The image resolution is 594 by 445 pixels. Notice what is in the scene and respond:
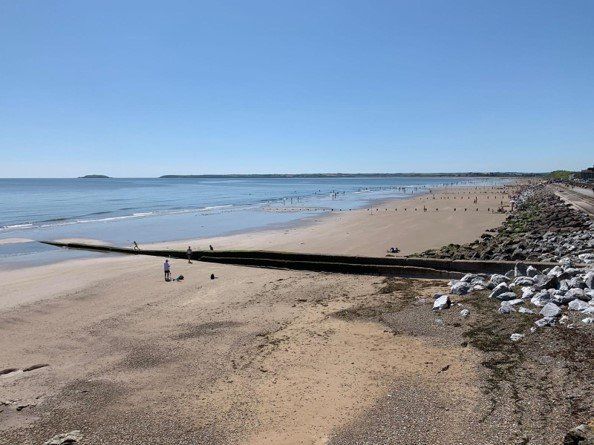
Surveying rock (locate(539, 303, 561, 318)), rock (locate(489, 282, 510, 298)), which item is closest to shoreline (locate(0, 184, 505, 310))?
rock (locate(489, 282, 510, 298))

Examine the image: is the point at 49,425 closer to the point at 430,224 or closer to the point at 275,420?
the point at 275,420

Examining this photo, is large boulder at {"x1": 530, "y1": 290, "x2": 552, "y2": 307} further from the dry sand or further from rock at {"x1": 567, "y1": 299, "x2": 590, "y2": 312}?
the dry sand

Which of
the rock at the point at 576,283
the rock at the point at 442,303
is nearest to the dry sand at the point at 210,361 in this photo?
the rock at the point at 442,303

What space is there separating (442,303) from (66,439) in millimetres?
8841

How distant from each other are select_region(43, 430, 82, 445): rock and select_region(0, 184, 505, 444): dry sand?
0.13 meters

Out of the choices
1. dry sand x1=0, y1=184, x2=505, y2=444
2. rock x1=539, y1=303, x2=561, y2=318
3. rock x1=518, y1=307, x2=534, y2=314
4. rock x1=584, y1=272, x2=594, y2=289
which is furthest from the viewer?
Result: rock x1=584, y1=272, x2=594, y2=289

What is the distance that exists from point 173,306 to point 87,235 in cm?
2364

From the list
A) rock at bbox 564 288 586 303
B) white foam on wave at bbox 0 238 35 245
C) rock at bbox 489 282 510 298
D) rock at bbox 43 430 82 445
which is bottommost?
rock at bbox 43 430 82 445

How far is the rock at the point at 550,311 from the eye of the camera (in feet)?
31.8

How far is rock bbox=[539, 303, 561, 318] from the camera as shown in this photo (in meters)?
9.70

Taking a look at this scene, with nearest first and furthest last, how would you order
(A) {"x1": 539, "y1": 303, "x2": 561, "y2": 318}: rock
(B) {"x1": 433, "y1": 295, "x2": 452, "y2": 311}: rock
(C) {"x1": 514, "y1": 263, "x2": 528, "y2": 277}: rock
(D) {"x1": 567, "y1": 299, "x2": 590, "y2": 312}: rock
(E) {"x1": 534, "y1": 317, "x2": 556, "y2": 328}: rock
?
1. (E) {"x1": 534, "y1": 317, "x2": 556, "y2": 328}: rock
2. (A) {"x1": 539, "y1": 303, "x2": 561, "y2": 318}: rock
3. (D) {"x1": 567, "y1": 299, "x2": 590, "y2": 312}: rock
4. (B) {"x1": 433, "y1": 295, "x2": 452, "y2": 311}: rock
5. (C) {"x1": 514, "y1": 263, "x2": 528, "y2": 277}: rock

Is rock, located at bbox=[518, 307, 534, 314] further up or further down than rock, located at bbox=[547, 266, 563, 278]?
further down

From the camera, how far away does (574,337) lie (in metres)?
8.77

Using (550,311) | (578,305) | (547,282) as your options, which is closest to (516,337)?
(550,311)
